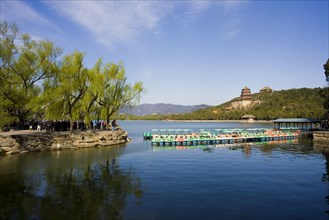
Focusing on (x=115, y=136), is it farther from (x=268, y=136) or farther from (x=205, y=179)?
(x=268, y=136)

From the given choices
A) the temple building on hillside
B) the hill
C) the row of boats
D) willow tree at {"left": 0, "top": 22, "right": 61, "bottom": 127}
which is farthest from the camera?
the temple building on hillside

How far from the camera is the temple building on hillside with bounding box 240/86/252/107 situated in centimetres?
18898

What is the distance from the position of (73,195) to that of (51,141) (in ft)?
61.0

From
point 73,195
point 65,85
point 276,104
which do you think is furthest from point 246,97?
point 73,195

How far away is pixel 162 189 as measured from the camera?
14.6 metres

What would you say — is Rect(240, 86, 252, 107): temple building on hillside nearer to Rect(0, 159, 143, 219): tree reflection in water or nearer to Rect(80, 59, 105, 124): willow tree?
Rect(80, 59, 105, 124): willow tree

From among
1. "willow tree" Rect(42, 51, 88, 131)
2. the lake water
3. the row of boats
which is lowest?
the lake water

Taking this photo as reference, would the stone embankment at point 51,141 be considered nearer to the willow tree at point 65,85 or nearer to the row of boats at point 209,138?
the willow tree at point 65,85

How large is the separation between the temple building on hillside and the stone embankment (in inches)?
6512

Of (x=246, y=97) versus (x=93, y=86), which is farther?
(x=246, y=97)

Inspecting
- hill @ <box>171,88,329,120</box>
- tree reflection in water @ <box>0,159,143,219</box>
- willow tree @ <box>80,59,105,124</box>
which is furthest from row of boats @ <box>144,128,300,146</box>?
hill @ <box>171,88,329,120</box>

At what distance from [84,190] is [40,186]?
8.97ft

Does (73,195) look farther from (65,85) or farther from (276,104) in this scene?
(276,104)

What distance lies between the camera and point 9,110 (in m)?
26.8
